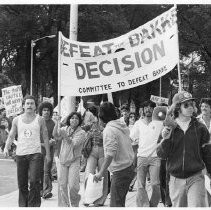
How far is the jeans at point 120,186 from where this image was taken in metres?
6.16

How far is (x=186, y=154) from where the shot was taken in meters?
5.56

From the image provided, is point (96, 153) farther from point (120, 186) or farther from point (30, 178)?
point (120, 186)

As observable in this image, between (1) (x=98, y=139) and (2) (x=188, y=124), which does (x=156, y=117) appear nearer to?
(1) (x=98, y=139)

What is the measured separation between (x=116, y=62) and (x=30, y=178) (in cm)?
206

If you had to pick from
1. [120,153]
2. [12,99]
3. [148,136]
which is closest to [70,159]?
[148,136]

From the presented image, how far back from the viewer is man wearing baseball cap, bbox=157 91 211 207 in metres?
5.53

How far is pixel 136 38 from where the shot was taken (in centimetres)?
834

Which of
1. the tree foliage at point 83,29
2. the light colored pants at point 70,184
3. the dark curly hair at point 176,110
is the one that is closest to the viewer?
the dark curly hair at point 176,110

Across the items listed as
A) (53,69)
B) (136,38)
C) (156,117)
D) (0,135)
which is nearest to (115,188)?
(156,117)

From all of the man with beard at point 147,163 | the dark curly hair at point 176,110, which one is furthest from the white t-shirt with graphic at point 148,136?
the dark curly hair at point 176,110

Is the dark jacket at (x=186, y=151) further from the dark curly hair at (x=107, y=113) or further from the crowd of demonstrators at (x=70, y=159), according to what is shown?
the crowd of demonstrators at (x=70, y=159)

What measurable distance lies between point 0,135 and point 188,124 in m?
11.9

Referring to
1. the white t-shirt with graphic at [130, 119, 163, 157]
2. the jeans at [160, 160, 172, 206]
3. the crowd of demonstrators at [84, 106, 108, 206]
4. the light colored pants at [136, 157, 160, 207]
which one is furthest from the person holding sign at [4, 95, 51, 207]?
the jeans at [160, 160, 172, 206]

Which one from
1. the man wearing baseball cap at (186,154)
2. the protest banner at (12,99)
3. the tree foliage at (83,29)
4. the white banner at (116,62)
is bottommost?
the man wearing baseball cap at (186,154)
